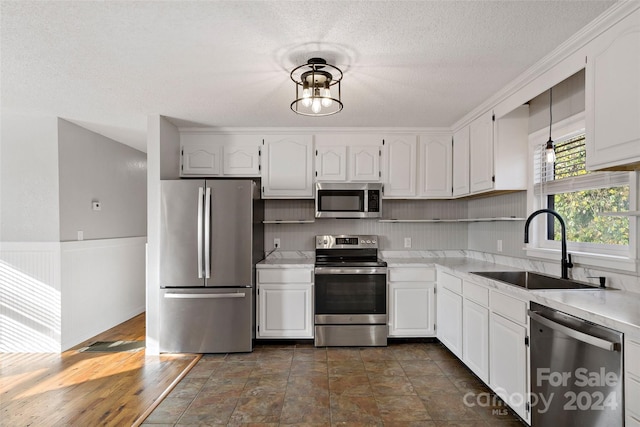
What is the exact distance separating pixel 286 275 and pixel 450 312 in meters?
1.58

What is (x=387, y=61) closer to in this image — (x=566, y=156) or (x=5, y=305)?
(x=566, y=156)

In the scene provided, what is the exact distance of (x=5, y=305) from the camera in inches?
134

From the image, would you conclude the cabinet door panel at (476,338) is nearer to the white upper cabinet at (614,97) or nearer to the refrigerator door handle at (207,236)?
the white upper cabinet at (614,97)

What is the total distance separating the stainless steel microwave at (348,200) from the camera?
12.5ft

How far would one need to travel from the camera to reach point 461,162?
3.60 metres

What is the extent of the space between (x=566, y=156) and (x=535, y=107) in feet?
1.59

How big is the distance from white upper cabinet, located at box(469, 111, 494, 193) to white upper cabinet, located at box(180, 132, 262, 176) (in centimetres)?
217

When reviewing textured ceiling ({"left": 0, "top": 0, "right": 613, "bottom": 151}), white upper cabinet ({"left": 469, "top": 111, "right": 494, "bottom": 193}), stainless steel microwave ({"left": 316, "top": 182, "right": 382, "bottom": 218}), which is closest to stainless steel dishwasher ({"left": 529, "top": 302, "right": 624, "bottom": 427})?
white upper cabinet ({"left": 469, "top": 111, "right": 494, "bottom": 193})

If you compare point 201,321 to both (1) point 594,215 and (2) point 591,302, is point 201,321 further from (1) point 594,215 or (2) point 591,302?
(1) point 594,215

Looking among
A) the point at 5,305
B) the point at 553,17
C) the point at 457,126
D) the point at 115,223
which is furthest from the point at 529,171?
the point at 5,305

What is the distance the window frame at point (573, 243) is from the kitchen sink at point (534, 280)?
178mm

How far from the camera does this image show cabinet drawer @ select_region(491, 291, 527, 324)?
204 centimetres

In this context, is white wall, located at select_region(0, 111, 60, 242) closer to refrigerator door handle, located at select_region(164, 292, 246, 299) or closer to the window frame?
refrigerator door handle, located at select_region(164, 292, 246, 299)

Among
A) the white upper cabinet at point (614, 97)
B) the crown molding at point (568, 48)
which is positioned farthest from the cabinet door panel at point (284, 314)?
the white upper cabinet at point (614, 97)
